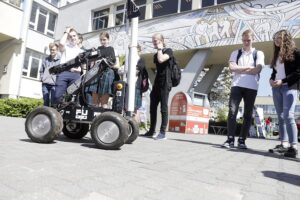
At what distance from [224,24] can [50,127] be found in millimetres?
13708

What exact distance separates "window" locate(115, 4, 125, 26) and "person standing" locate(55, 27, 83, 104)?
1771 cm

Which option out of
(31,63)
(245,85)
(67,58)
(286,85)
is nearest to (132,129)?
(67,58)

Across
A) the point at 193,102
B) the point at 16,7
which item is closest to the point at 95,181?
the point at 193,102

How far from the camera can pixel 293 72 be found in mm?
5145

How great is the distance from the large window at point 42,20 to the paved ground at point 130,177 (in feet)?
81.5

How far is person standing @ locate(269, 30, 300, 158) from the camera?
16.7 feet

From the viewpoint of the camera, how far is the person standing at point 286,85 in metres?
5.10

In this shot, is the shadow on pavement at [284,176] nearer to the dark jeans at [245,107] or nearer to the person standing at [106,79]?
the dark jeans at [245,107]

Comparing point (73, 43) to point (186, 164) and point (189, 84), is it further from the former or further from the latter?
point (189, 84)

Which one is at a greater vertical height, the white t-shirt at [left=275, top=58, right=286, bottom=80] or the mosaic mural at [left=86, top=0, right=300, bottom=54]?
the mosaic mural at [left=86, top=0, right=300, bottom=54]

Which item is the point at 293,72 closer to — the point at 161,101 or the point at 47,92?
the point at 161,101

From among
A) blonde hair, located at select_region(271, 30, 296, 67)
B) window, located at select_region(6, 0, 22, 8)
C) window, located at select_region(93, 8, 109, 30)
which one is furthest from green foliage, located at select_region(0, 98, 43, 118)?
blonde hair, located at select_region(271, 30, 296, 67)

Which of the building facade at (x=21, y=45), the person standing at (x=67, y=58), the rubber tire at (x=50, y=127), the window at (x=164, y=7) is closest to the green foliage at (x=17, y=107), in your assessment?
the building facade at (x=21, y=45)

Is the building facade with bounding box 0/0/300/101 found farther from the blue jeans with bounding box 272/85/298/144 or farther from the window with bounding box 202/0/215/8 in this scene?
the blue jeans with bounding box 272/85/298/144
